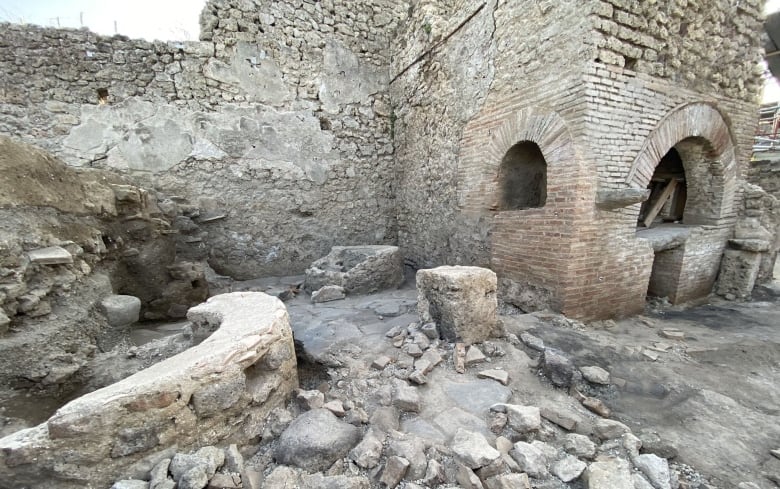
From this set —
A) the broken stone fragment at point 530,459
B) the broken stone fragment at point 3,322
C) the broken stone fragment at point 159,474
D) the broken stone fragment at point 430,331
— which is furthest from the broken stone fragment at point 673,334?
the broken stone fragment at point 3,322

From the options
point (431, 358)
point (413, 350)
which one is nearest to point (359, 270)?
point (413, 350)

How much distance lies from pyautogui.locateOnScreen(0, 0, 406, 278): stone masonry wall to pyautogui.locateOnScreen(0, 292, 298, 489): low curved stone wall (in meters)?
4.13

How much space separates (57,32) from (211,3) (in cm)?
212

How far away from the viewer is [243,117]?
5.42 meters

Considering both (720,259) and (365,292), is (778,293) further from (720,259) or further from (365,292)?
(365,292)

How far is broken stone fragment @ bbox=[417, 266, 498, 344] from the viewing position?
2643mm

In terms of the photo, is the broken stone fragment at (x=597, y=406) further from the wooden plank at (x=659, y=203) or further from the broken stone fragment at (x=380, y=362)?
the wooden plank at (x=659, y=203)

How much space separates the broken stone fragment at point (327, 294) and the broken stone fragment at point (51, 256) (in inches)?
93.2

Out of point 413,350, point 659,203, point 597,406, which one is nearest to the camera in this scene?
point 597,406

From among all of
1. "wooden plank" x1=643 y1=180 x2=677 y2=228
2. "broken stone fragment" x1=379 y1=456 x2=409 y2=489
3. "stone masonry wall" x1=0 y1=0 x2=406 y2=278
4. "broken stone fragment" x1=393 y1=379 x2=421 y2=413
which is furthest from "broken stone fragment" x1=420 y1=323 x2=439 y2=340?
"wooden plank" x1=643 y1=180 x2=677 y2=228

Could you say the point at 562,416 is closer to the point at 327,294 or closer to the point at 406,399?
the point at 406,399

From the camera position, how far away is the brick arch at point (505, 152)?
10.7ft

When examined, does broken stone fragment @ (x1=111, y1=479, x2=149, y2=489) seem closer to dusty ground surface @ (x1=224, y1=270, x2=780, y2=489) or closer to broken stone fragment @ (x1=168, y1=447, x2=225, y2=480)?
broken stone fragment @ (x1=168, y1=447, x2=225, y2=480)

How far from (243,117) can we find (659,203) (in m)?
6.77
